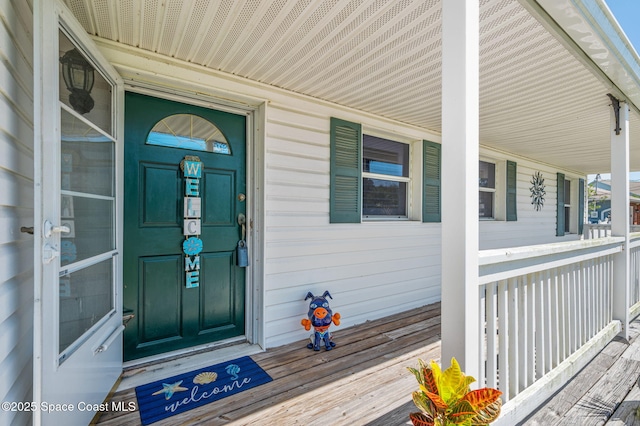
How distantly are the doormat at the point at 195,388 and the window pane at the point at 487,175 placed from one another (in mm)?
4511

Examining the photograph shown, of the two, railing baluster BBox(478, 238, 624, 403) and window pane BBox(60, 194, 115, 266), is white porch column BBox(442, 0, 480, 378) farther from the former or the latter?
window pane BBox(60, 194, 115, 266)

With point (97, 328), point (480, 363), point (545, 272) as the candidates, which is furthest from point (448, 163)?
point (97, 328)

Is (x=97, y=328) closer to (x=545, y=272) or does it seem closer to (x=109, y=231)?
(x=109, y=231)

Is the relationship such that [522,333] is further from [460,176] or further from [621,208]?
[621,208]

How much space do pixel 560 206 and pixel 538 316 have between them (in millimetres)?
5974

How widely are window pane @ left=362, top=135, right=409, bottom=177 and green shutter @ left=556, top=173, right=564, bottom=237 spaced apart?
184 inches

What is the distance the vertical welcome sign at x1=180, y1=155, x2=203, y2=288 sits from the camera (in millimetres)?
2330

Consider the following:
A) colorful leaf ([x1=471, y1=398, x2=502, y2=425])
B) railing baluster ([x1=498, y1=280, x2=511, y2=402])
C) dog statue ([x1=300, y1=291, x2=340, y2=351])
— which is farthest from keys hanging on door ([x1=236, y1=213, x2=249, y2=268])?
colorful leaf ([x1=471, y1=398, x2=502, y2=425])

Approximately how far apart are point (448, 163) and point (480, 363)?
0.95m

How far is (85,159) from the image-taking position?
1.61 m

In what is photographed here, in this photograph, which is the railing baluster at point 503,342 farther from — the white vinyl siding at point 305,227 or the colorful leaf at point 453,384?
the white vinyl siding at point 305,227

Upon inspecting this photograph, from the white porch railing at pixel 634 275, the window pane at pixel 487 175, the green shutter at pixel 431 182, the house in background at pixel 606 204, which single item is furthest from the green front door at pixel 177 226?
the house in background at pixel 606 204

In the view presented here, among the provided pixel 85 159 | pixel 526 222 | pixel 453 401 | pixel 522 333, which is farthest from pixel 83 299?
pixel 526 222

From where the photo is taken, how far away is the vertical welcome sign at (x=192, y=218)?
2.33 metres
